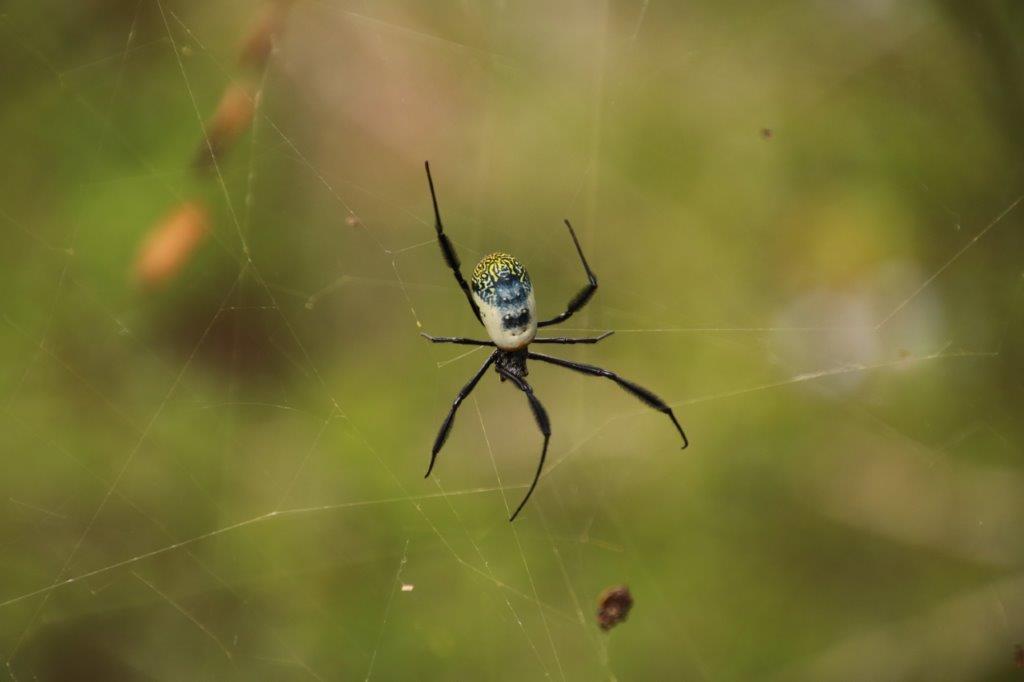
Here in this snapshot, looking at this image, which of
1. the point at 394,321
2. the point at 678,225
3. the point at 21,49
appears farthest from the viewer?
the point at 678,225

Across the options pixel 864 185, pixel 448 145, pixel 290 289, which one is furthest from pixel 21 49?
pixel 864 185

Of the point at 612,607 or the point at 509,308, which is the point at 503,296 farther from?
the point at 612,607

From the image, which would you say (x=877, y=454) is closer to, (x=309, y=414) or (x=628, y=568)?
(x=628, y=568)

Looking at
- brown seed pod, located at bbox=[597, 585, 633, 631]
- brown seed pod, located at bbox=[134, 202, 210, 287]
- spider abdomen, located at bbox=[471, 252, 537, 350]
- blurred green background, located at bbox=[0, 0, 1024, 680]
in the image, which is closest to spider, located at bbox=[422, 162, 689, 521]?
spider abdomen, located at bbox=[471, 252, 537, 350]

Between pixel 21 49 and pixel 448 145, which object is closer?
pixel 21 49

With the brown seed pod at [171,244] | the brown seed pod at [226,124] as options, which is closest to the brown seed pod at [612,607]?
the brown seed pod at [171,244]

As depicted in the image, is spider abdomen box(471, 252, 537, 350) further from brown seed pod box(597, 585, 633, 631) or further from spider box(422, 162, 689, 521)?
brown seed pod box(597, 585, 633, 631)

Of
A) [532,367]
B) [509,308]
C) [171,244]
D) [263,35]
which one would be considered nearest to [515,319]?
[509,308]
